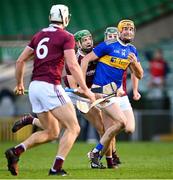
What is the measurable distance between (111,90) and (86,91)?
2331 mm

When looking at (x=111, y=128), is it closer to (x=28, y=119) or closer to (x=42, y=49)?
(x=28, y=119)

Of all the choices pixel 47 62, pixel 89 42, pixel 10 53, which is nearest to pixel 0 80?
pixel 10 53

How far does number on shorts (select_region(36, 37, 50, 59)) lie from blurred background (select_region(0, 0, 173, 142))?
13509 mm

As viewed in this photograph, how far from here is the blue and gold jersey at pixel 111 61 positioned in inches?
582

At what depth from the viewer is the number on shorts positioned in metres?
12.8

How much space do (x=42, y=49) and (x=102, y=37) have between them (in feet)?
64.0

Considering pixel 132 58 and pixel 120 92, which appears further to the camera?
pixel 120 92

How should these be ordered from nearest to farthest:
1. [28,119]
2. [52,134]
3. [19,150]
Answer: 1. [52,134]
2. [19,150]
3. [28,119]

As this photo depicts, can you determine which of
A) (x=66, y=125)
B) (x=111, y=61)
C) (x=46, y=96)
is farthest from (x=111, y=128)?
(x=46, y=96)

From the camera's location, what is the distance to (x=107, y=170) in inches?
561

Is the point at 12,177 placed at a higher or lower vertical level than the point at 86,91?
lower

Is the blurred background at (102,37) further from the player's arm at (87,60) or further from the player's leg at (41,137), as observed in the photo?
the player's leg at (41,137)

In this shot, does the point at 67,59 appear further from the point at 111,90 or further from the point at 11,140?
the point at 11,140

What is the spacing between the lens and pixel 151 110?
27.4 meters
